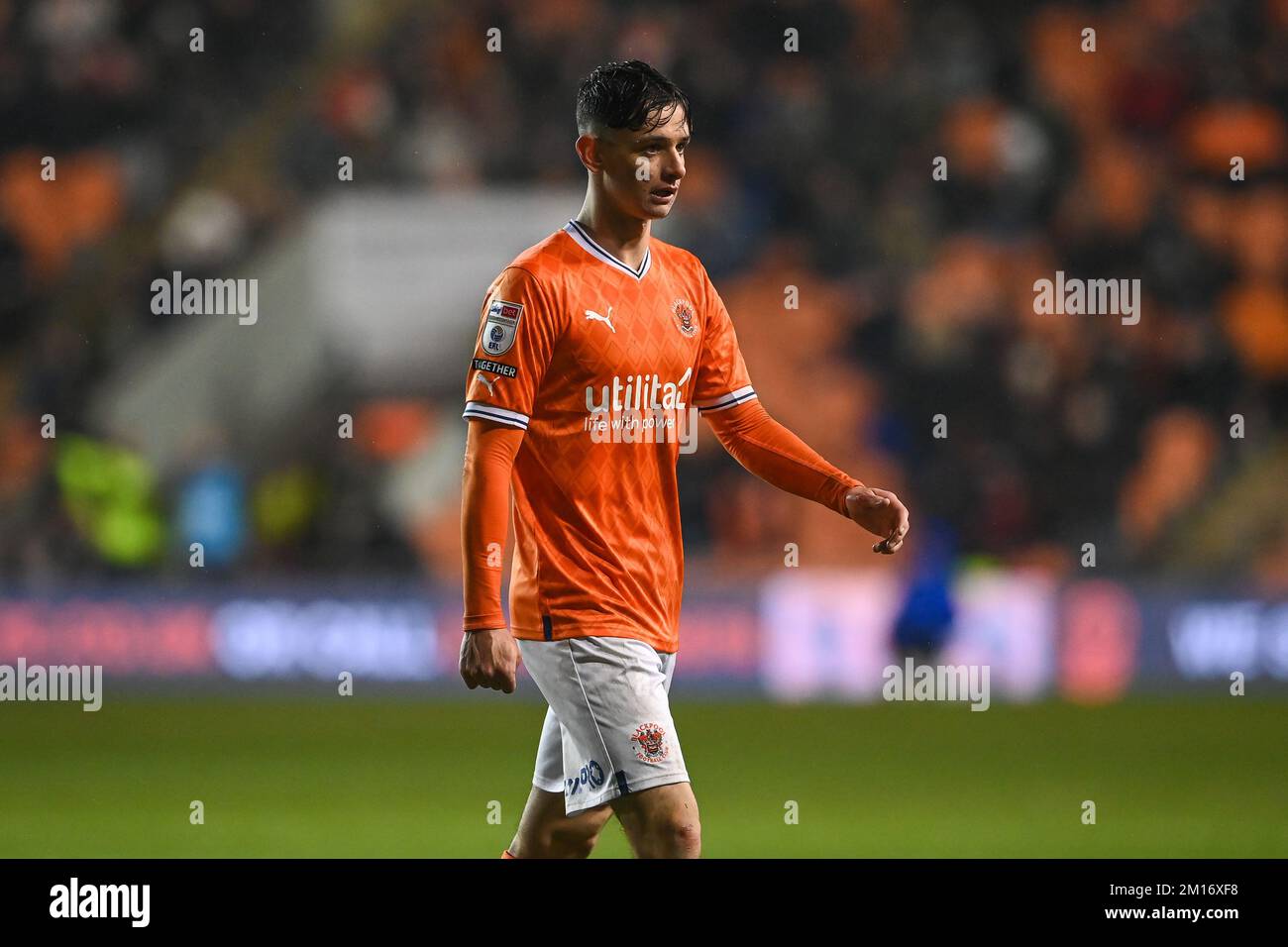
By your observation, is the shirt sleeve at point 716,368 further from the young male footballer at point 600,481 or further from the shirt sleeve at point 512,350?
the shirt sleeve at point 512,350

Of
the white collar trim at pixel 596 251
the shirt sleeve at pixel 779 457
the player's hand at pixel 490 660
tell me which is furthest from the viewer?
the shirt sleeve at pixel 779 457

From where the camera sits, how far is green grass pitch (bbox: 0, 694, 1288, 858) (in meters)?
7.98

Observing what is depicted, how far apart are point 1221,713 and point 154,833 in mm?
7044

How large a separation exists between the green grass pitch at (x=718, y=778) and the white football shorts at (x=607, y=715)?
2.84 meters

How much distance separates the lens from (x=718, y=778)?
9758 mm

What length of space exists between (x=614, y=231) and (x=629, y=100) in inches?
13.4

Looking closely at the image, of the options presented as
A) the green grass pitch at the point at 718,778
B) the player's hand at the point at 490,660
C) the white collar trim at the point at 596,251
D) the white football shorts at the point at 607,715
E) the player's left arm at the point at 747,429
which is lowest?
the green grass pitch at the point at 718,778

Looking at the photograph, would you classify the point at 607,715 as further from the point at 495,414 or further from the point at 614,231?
the point at 614,231

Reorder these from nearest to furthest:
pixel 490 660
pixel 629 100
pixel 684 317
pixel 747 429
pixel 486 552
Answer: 1. pixel 490 660
2. pixel 486 552
3. pixel 629 100
4. pixel 684 317
5. pixel 747 429

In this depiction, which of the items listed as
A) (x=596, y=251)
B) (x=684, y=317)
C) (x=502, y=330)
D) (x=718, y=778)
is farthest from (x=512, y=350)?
(x=718, y=778)

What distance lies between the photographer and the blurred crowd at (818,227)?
14.2m

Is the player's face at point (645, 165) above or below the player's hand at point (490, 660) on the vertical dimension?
above

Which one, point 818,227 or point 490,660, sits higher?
point 818,227

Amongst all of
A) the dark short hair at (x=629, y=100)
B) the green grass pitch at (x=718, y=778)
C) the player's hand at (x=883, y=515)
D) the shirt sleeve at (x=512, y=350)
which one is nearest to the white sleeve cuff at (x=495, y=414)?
the shirt sleeve at (x=512, y=350)
